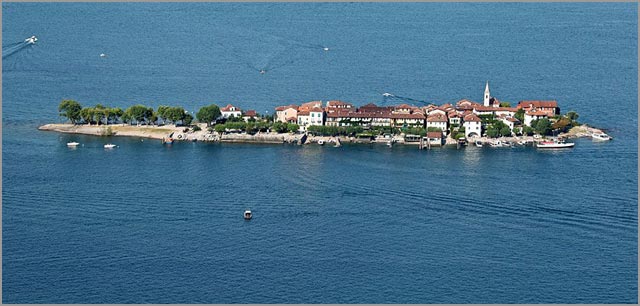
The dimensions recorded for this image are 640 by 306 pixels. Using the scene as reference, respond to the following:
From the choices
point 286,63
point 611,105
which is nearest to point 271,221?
point 611,105

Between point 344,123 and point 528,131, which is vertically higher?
point 344,123

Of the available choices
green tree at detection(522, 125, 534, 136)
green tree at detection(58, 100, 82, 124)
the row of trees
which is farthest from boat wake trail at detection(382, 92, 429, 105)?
green tree at detection(58, 100, 82, 124)

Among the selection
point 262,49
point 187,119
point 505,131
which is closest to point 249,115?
point 187,119

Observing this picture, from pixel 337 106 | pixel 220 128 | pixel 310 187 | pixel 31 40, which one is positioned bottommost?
pixel 310 187

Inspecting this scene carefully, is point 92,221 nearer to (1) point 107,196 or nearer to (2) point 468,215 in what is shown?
(1) point 107,196

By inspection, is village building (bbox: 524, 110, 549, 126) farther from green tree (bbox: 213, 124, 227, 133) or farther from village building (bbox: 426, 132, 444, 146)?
green tree (bbox: 213, 124, 227, 133)

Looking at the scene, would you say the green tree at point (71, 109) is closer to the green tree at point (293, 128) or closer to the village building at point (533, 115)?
the green tree at point (293, 128)

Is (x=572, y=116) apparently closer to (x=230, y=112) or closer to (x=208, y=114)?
(x=230, y=112)

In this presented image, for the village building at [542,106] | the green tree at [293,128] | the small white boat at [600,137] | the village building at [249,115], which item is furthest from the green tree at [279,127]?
the small white boat at [600,137]
